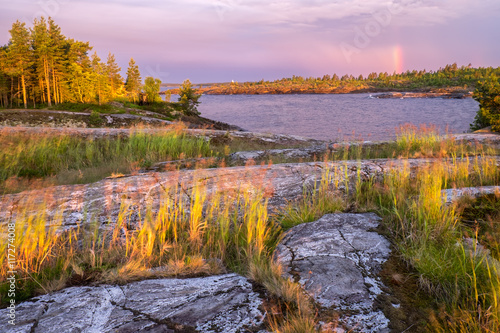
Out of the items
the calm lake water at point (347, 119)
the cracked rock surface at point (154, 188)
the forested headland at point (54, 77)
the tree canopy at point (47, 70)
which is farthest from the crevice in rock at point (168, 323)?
the tree canopy at point (47, 70)

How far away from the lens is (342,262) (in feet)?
9.89

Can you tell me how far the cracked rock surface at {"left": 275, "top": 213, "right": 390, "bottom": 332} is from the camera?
93.1 inches

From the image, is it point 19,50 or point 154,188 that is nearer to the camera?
point 154,188

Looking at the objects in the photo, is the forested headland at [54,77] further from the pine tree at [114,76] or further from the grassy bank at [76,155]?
the grassy bank at [76,155]

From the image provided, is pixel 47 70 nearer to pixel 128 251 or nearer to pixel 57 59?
pixel 57 59

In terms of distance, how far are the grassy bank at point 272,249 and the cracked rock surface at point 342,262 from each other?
0.64 feet

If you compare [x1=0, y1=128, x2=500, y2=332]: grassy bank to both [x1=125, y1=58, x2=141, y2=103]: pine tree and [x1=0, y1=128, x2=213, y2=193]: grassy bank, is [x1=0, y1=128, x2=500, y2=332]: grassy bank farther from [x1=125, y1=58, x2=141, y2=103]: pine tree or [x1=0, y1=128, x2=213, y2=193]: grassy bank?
[x1=125, y1=58, x2=141, y2=103]: pine tree

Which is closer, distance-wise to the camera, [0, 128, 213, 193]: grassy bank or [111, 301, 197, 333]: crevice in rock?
[111, 301, 197, 333]: crevice in rock

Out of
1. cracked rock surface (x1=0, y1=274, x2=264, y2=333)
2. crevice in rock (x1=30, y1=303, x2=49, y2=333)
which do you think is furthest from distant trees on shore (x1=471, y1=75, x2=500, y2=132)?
crevice in rock (x1=30, y1=303, x2=49, y2=333)

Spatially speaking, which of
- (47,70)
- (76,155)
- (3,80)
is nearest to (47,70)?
(47,70)

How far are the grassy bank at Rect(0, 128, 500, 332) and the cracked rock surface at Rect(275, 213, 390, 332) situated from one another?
195 millimetres

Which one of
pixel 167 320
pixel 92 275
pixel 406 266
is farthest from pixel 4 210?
pixel 406 266

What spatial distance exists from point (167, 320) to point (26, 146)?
9762 millimetres

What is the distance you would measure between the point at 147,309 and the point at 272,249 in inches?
61.9
